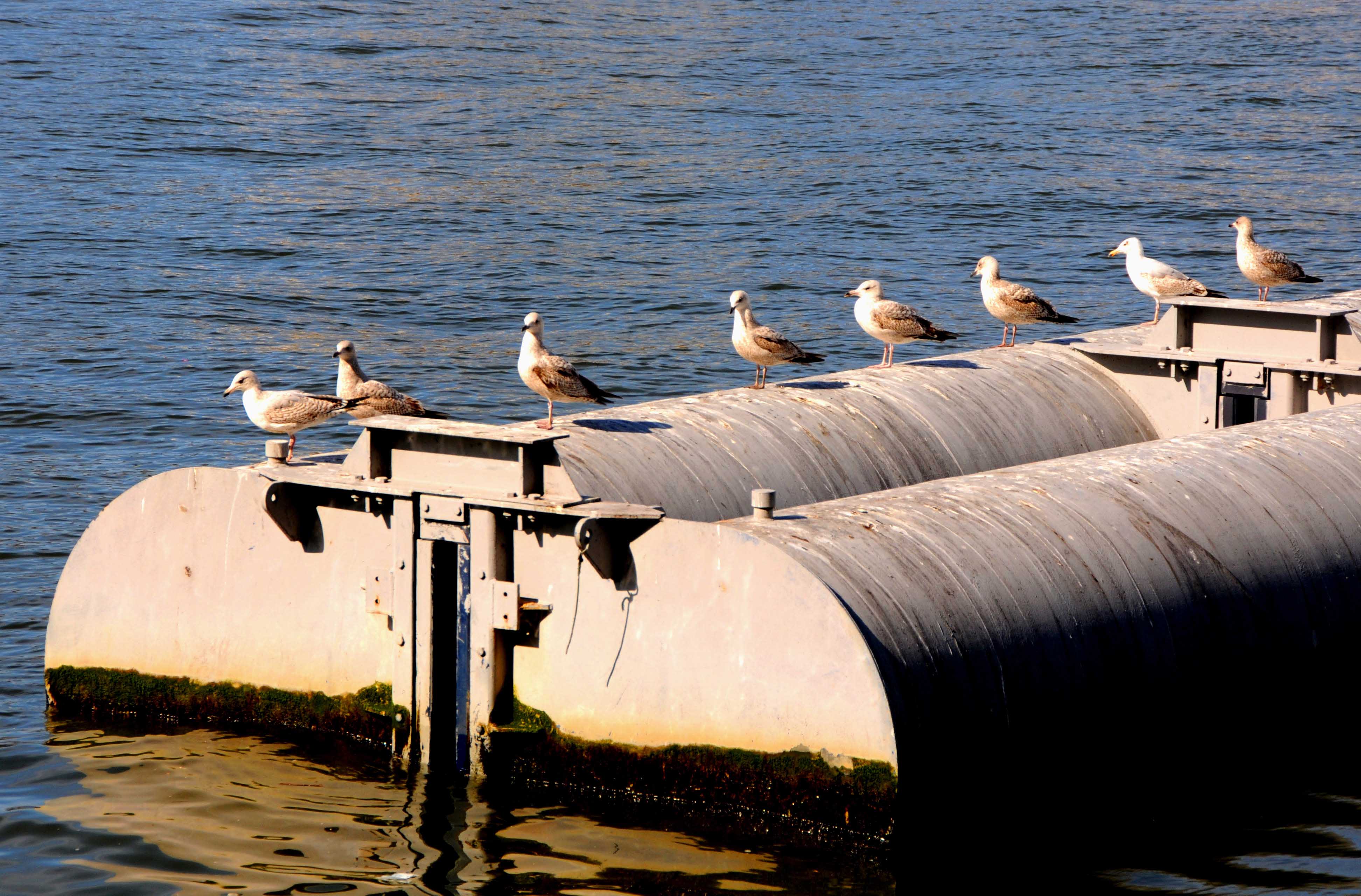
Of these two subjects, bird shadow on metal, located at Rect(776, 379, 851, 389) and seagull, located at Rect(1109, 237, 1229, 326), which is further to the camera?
seagull, located at Rect(1109, 237, 1229, 326)

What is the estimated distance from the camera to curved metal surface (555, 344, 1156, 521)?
12414 millimetres

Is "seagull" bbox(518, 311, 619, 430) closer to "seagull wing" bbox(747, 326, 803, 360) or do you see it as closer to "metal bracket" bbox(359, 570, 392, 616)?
"metal bracket" bbox(359, 570, 392, 616)

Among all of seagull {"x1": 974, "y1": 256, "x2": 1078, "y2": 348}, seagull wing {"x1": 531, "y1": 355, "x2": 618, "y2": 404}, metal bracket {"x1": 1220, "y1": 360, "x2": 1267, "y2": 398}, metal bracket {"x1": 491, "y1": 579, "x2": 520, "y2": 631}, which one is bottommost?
metal bracket {"x1": 491, "y1": 579, "x2": 520, "y2": 631}

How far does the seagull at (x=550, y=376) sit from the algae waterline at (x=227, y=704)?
212cm

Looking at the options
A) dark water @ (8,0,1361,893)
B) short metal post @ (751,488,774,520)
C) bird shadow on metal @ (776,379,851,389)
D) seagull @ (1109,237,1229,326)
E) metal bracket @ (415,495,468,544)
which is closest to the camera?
short metal post @ (751,488,774,520)

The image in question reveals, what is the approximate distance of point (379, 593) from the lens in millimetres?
11695

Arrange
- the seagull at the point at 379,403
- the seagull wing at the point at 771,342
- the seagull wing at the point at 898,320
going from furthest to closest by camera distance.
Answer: the seagull wing at the point at 898,320
the seagull wing at the point at 771,342
the seagull at the point at 379,403

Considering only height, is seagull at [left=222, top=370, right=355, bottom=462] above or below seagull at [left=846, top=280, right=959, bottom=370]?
below

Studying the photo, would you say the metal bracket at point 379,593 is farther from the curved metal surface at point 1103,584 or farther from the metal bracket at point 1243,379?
the metal bracket at point 1243,379

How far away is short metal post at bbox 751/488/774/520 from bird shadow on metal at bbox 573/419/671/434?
6.57ft

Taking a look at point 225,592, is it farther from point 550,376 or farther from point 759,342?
point 759,342

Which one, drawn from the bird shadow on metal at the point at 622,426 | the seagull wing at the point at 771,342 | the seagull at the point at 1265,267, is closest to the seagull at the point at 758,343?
the seagull wing at the point at 771,342

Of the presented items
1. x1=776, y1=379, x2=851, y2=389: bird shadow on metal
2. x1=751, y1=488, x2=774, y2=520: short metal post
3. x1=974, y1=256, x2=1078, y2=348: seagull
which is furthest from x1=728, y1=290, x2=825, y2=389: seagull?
x1=751, y1=488, x2=774, y2=520: short metal post

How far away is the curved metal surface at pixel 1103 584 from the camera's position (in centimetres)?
1023
